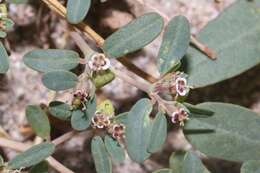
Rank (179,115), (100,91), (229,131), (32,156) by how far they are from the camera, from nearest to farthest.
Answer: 1. (179,115)
2. (32,156)
3. (229,131)
4. (100,91)

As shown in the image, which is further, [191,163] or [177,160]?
[177,160]

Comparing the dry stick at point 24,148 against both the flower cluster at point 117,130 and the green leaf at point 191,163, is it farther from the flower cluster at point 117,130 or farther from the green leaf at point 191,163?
the green leaf at point 191,163

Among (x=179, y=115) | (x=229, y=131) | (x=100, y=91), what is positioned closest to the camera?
(x=179, y=115)

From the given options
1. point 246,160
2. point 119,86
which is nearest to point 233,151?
point 246,160

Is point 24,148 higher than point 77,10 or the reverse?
the reverse

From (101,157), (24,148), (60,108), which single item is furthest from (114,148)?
(24,148)

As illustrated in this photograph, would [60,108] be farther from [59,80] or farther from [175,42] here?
[175,42]

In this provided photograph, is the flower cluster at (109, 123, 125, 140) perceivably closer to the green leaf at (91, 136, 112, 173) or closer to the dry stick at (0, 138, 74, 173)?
the green leaf at (91, 136, 112, 173)

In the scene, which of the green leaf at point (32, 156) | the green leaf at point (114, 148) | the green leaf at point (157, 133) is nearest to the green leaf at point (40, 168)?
the green leaf at point (32, 156)
